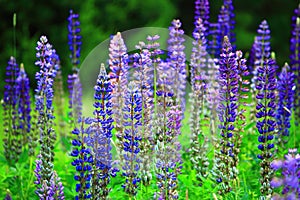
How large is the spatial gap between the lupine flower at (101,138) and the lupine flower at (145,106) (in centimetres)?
28

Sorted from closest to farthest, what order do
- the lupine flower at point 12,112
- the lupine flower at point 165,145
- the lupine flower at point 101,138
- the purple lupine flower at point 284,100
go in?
1. the lupine flower at point 101,138
2. the lupine flower at point 165,145
3. the purple lupine flower at point 284,100
4. the lupine flower at point 12,112

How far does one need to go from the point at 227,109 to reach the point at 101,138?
84 centimetres

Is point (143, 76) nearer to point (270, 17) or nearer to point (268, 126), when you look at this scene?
point (268, 126)

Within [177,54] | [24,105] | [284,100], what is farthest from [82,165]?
[284,100]

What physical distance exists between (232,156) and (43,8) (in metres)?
14.8

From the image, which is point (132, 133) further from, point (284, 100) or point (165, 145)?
point (284, 100)

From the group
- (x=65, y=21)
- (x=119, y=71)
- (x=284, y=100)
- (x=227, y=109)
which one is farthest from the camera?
(x=65, y=21)

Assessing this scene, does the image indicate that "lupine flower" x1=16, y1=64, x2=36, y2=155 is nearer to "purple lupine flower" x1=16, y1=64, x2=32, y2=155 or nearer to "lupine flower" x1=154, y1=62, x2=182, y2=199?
"purple lupine flower" x1=16, y1=64, x2=32, y2=155

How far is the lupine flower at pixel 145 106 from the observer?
372cm

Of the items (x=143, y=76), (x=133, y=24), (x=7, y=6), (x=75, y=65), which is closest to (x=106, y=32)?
(x=133, y=24)

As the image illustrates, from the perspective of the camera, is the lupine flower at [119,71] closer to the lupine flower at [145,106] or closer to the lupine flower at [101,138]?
the lupine flower at [145,106]

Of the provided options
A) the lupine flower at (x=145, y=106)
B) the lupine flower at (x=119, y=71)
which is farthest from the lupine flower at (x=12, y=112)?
the lupine flower at (x=145, y=106)

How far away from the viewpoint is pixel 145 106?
12.7 feet

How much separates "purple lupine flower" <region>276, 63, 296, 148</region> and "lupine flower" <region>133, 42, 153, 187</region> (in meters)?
1.58
